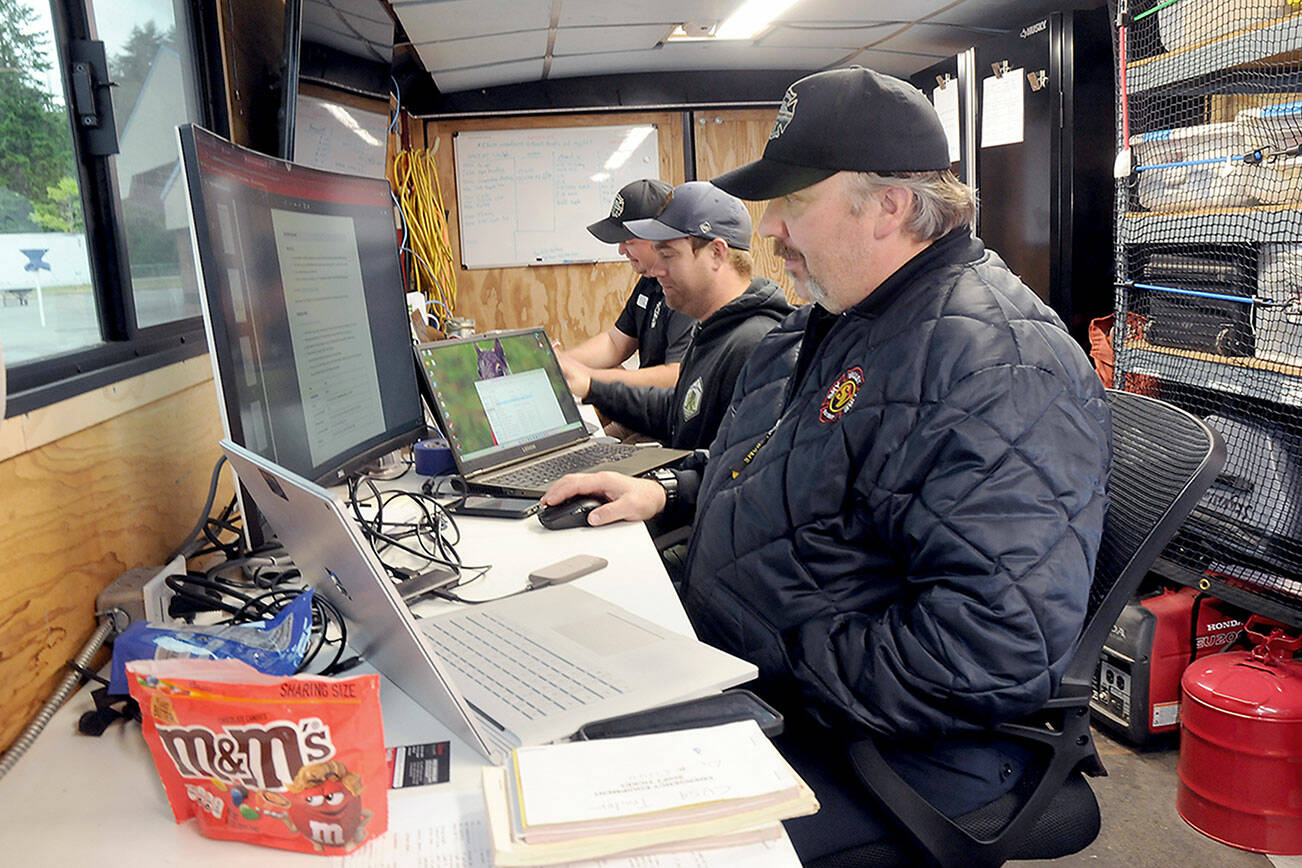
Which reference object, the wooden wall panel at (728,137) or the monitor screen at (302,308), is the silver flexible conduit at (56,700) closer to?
the monitor screen at (302,308)

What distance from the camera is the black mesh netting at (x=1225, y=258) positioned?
237 cm

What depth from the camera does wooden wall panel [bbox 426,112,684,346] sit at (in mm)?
5551

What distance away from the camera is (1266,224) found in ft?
7.92

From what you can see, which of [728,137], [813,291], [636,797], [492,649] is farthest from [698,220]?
[728,137]

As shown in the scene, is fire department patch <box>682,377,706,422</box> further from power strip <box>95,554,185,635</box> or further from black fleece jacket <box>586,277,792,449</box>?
power strip <box>95,554,185,635</box>

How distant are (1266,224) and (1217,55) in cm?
47

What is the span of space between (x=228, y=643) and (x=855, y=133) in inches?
37.4

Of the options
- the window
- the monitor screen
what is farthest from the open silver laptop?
the window

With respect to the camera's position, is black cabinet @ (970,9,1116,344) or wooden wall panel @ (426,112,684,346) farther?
wooden wall panel @ (426,112,684,346)

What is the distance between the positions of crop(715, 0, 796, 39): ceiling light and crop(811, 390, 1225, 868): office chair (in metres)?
3.10

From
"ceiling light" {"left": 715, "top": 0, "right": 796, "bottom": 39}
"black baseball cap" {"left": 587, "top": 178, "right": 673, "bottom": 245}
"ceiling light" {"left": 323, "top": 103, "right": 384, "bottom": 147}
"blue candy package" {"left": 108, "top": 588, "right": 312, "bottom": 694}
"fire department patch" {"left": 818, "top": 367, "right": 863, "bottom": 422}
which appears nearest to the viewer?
"blue candy package" {"left": 108, "top": 588, "right": 312, "bottom": 694}

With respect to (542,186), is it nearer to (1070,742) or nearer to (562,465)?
(562,465)

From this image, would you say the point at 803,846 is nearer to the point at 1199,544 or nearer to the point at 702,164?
Result: the point at 1199,544

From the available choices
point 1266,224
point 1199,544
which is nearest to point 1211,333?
point 1266,224
